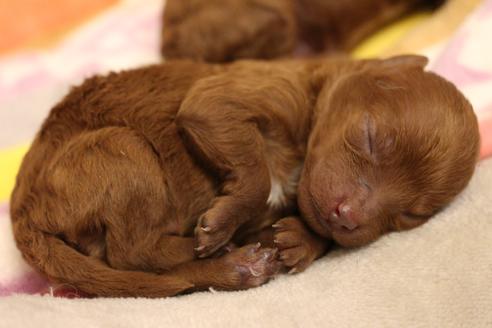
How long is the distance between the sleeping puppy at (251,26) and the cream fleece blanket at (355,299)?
6.91 feet

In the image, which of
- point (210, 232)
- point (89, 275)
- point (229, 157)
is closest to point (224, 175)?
point (229, 157)

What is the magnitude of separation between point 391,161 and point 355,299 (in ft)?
2.06

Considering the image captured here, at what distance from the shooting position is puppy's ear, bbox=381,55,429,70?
287 centimetres

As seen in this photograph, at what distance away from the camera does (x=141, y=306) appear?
2234mm

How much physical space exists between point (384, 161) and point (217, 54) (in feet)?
6.33

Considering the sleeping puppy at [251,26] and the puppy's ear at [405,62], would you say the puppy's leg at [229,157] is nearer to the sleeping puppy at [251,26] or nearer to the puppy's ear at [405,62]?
the puppy's ear at [405,62]

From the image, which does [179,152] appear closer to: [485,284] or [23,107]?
[485,284]

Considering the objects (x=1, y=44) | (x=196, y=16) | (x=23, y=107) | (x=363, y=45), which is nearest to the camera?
(x=23, y=107)

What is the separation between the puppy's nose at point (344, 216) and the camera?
8.16 ft

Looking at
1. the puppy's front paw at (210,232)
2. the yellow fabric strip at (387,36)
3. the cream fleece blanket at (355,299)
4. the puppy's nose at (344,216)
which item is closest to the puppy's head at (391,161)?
the puppy's nose at (344,216)

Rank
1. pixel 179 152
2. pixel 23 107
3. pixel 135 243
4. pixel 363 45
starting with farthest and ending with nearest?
pixel 363 45 → pixel 23 107 → pixel 179 152 → pixel 135 243

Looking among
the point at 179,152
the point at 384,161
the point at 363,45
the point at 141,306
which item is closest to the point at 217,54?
the point at 363,45

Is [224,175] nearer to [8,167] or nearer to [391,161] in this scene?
[391,161]

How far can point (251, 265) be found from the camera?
247 cm
